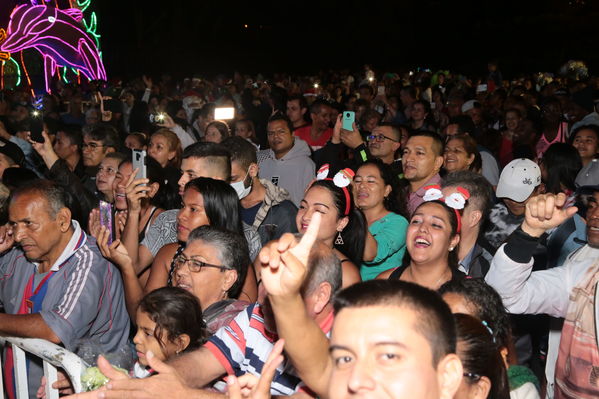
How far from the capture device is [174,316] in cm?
300

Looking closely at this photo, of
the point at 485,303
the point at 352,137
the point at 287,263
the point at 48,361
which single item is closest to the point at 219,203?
the point at 48,361

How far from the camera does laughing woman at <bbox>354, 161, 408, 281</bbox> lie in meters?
4.59

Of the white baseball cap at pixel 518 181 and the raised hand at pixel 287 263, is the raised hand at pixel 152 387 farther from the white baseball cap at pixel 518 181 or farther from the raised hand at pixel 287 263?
the white baseball cap at pixel 518 181

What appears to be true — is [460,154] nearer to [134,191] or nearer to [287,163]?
[287,163]

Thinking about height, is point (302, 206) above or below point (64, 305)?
above

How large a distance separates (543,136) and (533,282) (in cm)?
603

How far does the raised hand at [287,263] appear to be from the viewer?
1984 mm

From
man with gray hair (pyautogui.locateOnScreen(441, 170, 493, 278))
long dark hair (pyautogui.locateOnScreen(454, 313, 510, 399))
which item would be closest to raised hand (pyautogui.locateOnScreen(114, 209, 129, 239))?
man with gray hair (pyautogui.locateOnScreen(441, 170, 493, 278))

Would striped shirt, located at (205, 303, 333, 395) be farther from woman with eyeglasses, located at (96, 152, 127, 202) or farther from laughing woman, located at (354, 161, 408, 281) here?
woman with eyeglasses, located at (96, 152, 127, 202)

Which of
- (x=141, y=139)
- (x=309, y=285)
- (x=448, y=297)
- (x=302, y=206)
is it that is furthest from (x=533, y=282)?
(x=141, y=139)

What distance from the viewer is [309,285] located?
2.70m

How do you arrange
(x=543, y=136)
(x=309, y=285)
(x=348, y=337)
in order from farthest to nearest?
(x=543, y=136) < (x=309, y=285) < (x=348, y=337)

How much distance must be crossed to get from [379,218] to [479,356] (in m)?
2.81

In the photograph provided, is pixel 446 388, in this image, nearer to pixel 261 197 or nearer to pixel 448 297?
pixel 448 297
